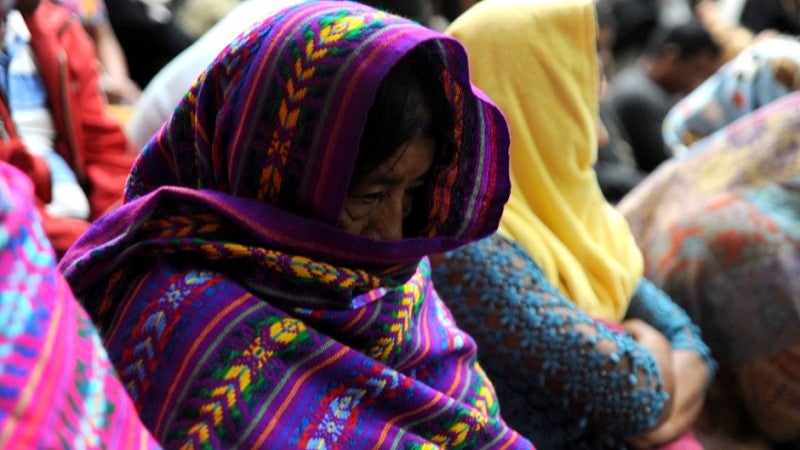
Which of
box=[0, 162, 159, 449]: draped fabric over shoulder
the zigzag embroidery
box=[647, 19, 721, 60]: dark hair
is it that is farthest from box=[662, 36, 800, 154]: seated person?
box=[0, 162, 159, 449]: draped fabric over shoulder

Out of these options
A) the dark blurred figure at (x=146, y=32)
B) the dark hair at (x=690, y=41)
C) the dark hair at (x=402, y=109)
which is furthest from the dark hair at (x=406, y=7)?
the dark hair at (x=690, y=41)

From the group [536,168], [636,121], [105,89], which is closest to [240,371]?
[536,168]

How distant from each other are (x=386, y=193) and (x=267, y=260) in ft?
0.55

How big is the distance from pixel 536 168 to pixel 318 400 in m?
0.67

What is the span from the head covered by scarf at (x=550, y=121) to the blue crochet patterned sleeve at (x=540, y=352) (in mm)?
129

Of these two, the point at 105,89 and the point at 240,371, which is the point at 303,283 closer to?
the point at 240,371

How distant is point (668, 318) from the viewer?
4.71ft

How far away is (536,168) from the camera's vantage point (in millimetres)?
1334

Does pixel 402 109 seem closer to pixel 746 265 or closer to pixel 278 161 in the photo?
pixel 278 161

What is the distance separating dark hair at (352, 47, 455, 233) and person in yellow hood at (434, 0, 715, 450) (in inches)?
13.4

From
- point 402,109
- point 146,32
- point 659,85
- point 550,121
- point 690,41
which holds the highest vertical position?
point 402,109

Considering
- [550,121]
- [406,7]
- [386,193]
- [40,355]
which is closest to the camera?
[40,355]

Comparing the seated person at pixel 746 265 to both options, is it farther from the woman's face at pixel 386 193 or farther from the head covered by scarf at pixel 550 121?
the woman's face at pixel 386 193

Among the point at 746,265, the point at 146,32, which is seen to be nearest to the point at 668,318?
the point at 746,265
